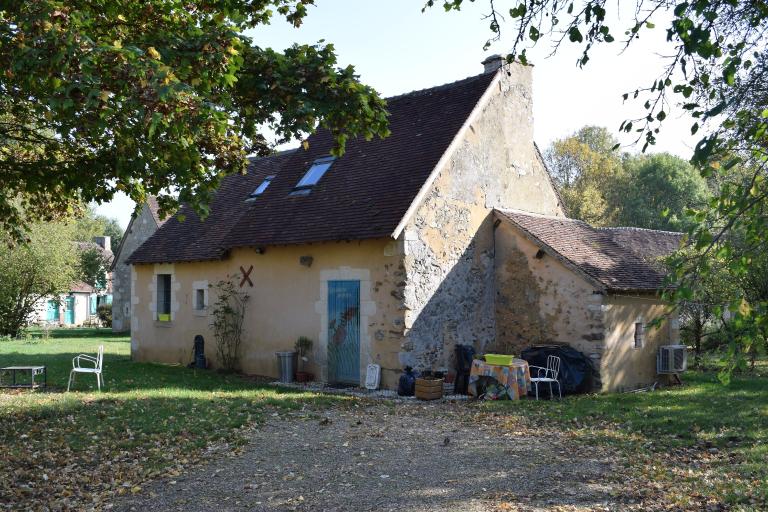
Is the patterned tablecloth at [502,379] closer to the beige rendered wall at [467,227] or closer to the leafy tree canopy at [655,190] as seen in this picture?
the beige rendered wall at [467,227]

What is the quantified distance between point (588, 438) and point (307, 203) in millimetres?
9075

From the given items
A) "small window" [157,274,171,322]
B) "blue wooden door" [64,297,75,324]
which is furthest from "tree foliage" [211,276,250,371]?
"blue wooden door" [64,297,75,324]

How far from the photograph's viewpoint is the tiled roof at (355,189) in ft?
46.3

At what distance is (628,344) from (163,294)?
13.0m

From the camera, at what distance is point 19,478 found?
273 inches

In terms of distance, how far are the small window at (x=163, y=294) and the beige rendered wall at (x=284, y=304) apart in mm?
195

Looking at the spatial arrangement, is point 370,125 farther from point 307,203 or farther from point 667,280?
point 307,203

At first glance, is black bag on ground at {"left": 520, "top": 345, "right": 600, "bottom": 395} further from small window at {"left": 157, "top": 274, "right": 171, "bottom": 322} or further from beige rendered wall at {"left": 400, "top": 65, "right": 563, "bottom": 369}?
small window at {"left": 157, "top": 274, "right": 171, "bottom": 322}

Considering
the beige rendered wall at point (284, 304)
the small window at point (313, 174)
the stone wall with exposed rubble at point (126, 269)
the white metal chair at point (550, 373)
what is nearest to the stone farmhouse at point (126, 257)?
the stone wall with exposed rubble at point (126, 269)

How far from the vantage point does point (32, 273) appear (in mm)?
30953

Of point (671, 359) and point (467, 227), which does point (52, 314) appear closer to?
point (467, 227)

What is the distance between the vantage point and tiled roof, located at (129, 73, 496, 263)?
556 inches

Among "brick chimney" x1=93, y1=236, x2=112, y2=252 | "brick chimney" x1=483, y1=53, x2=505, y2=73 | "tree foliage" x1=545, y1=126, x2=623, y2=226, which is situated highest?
"tree foliage" x1=545, y1=126, x2=623, y2=226

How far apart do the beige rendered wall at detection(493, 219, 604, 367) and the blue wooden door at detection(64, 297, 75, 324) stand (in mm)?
41607
